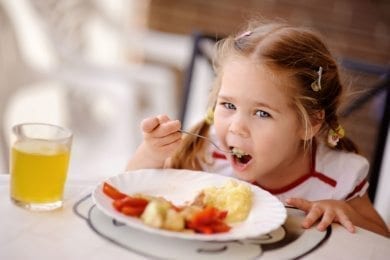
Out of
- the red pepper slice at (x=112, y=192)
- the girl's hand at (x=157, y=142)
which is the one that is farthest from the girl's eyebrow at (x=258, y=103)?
the red pepper slice at (x=112, y=192)

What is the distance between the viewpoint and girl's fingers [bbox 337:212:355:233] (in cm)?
104

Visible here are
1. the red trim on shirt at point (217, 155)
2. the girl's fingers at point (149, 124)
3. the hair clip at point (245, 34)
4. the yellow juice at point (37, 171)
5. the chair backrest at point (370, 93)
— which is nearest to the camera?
the yellow juice at point (37, 171)

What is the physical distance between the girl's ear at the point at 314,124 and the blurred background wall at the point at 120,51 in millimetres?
1451

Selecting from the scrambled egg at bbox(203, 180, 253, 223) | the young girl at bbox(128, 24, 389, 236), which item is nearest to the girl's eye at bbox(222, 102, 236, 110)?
the young girl at bbox(128, 24, 389, 236)

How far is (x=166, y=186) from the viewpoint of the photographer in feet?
3.56

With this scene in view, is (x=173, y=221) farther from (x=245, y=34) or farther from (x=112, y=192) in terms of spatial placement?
(x=245, y=34)

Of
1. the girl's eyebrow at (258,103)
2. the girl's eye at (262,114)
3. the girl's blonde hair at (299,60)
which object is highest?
the girl's blonde hair at (299,60)

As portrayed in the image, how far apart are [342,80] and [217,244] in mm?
593

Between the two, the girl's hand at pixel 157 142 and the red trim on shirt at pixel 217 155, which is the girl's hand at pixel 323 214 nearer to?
the girl's hand at pixel 157 142

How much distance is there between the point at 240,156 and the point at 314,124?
19cm

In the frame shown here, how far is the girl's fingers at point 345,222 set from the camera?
104cm

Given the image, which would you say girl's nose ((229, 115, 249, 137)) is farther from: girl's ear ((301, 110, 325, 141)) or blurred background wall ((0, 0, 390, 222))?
blurred background wall ((0, 0, 390, 222))

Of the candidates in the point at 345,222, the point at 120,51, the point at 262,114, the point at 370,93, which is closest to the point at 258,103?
the point at 262,114

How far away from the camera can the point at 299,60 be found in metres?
1.24
